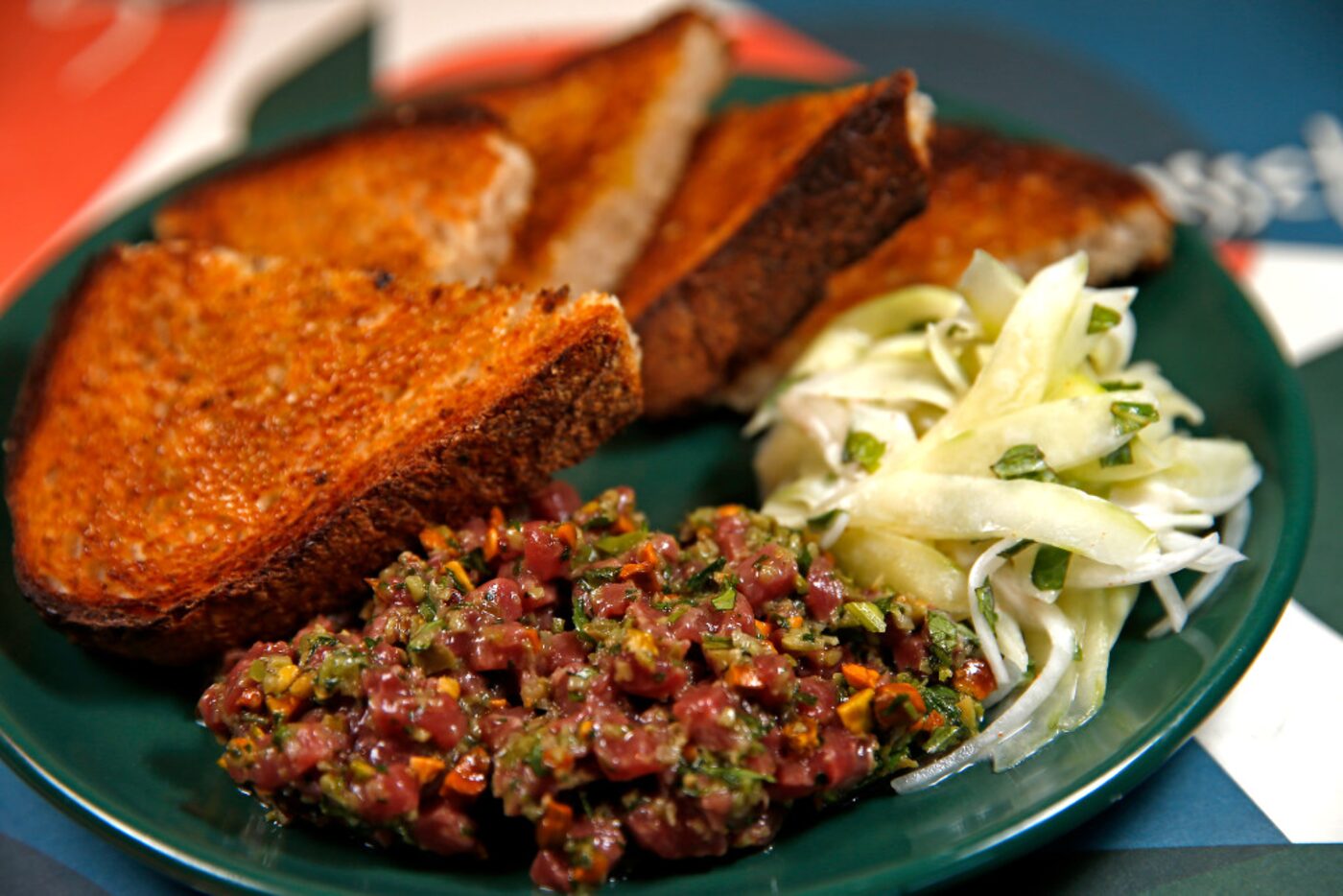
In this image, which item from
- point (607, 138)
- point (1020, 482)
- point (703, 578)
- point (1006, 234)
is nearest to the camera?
point (703, 578)

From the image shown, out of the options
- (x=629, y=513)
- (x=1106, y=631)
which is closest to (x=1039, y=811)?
(x=1106, y=631)

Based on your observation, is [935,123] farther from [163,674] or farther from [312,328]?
[163,674]

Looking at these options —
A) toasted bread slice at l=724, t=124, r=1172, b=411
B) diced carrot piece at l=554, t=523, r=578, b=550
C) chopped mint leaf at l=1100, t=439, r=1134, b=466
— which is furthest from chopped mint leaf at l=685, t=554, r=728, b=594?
toasted bread slice at l=724, t=124, r=1172, b=411

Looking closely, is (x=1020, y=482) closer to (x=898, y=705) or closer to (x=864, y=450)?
(x=864, y=450)

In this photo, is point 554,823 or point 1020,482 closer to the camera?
point 554,823

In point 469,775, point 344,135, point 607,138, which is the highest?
point 344,135

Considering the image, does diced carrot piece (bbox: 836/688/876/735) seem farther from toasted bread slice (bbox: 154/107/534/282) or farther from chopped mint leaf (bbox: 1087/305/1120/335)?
toasted bread slice (bbox: 154/107/534/282)

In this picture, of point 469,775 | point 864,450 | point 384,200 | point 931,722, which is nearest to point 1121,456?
point 864,450
